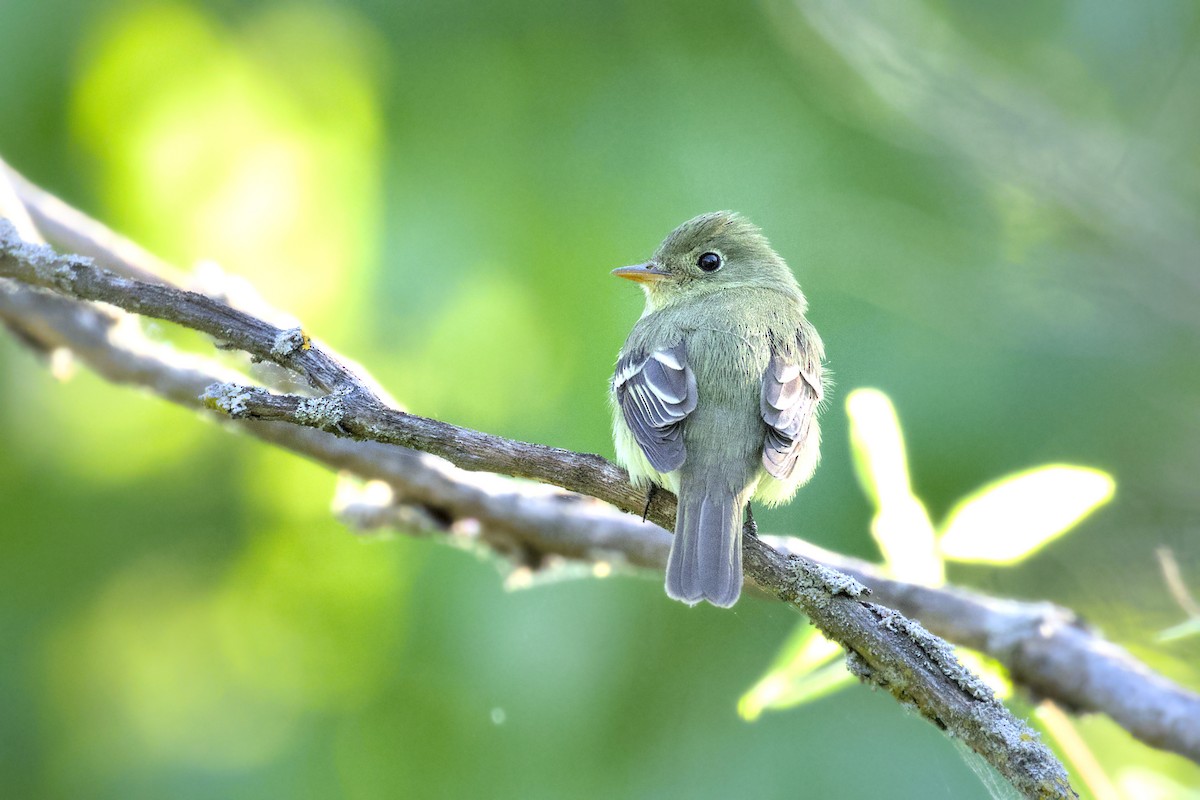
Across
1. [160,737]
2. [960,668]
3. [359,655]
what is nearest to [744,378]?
[960,668]

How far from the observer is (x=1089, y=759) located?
2926 mm

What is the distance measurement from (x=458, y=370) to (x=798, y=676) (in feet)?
8.25

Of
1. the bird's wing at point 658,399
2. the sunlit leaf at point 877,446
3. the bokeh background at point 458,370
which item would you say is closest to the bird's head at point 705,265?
the bokeh background at point 458,370

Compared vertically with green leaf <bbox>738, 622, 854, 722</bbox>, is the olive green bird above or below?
above

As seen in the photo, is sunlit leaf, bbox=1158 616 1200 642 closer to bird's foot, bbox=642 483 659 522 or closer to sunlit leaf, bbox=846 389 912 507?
sunlit leaf, bbox=846 389 912 507

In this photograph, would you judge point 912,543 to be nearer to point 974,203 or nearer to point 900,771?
point 900,771

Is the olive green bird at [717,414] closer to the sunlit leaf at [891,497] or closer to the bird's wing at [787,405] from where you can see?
the bird's wing at [787,405]

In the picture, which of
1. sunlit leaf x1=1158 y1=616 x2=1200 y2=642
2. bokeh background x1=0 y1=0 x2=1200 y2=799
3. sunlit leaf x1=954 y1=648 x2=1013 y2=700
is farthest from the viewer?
bokeh background x1=0 y1=0 x2=1200 y2=799

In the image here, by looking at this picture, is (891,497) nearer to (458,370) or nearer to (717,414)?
(717,414)

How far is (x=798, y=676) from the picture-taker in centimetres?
307

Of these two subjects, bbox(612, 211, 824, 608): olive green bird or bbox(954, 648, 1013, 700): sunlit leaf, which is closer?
bbox(612, 211, 824, 608): olive green bird

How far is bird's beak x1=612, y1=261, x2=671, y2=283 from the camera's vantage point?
4285 mm

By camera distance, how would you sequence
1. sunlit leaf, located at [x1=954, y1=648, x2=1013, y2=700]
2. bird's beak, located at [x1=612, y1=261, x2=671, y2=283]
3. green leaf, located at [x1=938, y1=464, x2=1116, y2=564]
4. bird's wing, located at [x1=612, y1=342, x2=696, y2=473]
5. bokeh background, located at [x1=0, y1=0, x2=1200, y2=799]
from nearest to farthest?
green leaf, located at [x1=938, y1=464, x2=1116, y2=564], bird's wing, located at [x1=612, y1=342, x2=696, y2=473], sunlit leaf, located at [x1=954, y1=648, x2=1013, y2=700], bird's beak, located at [x1=612, y1=261, x2=671, y2=283], bokeh background, located at [x1=0, y1=0, x2=1200, y2=799]

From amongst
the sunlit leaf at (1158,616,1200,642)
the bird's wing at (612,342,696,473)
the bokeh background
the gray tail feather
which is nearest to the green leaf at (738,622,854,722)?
the gray tail feather
